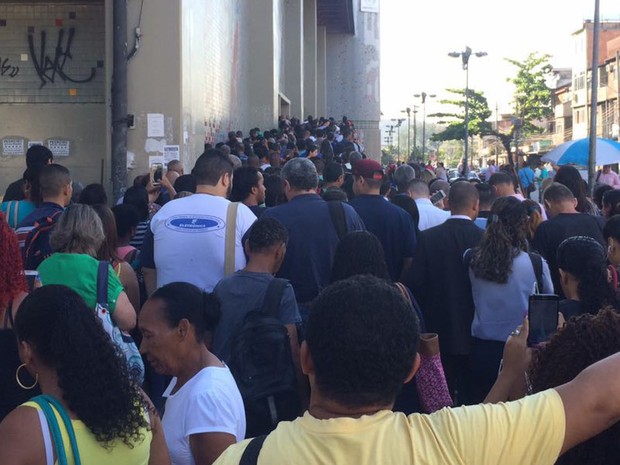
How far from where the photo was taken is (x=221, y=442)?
340cm

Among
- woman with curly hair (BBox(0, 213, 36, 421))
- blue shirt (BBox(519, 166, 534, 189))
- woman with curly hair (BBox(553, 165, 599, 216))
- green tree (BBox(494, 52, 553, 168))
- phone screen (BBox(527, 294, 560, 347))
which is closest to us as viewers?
phone screen (BBox(527, 294, 560, 347))

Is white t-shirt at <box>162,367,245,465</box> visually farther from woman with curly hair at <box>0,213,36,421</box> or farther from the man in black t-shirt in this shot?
the man in black t-shirt

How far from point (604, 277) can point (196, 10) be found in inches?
444

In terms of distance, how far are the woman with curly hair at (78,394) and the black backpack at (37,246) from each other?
108 inches

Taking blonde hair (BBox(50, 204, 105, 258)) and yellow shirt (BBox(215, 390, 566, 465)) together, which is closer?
yellow shirt (BBox(215, 390, 566, 465))

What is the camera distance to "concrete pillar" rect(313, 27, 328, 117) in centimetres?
4034

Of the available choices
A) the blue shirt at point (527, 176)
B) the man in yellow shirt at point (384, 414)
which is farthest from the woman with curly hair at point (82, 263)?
the blue shirt at point (527, 176)

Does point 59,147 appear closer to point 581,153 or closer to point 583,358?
point 581,153

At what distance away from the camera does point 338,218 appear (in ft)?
20.7

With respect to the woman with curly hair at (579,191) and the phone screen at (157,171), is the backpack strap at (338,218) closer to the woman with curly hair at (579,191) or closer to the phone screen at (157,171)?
the woman with curly hair at (579,191)

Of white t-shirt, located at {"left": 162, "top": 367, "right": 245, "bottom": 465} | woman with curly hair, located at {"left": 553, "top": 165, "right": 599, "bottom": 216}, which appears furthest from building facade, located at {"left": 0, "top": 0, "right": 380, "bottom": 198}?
white t-shirt, located at {"left": 162, "top": 367, "right": 245, "bottom": 465}

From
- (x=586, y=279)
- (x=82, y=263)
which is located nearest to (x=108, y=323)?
(x=82, y=263)

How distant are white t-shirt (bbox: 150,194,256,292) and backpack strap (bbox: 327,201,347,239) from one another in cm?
62

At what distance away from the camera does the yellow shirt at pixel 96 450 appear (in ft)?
9.42
